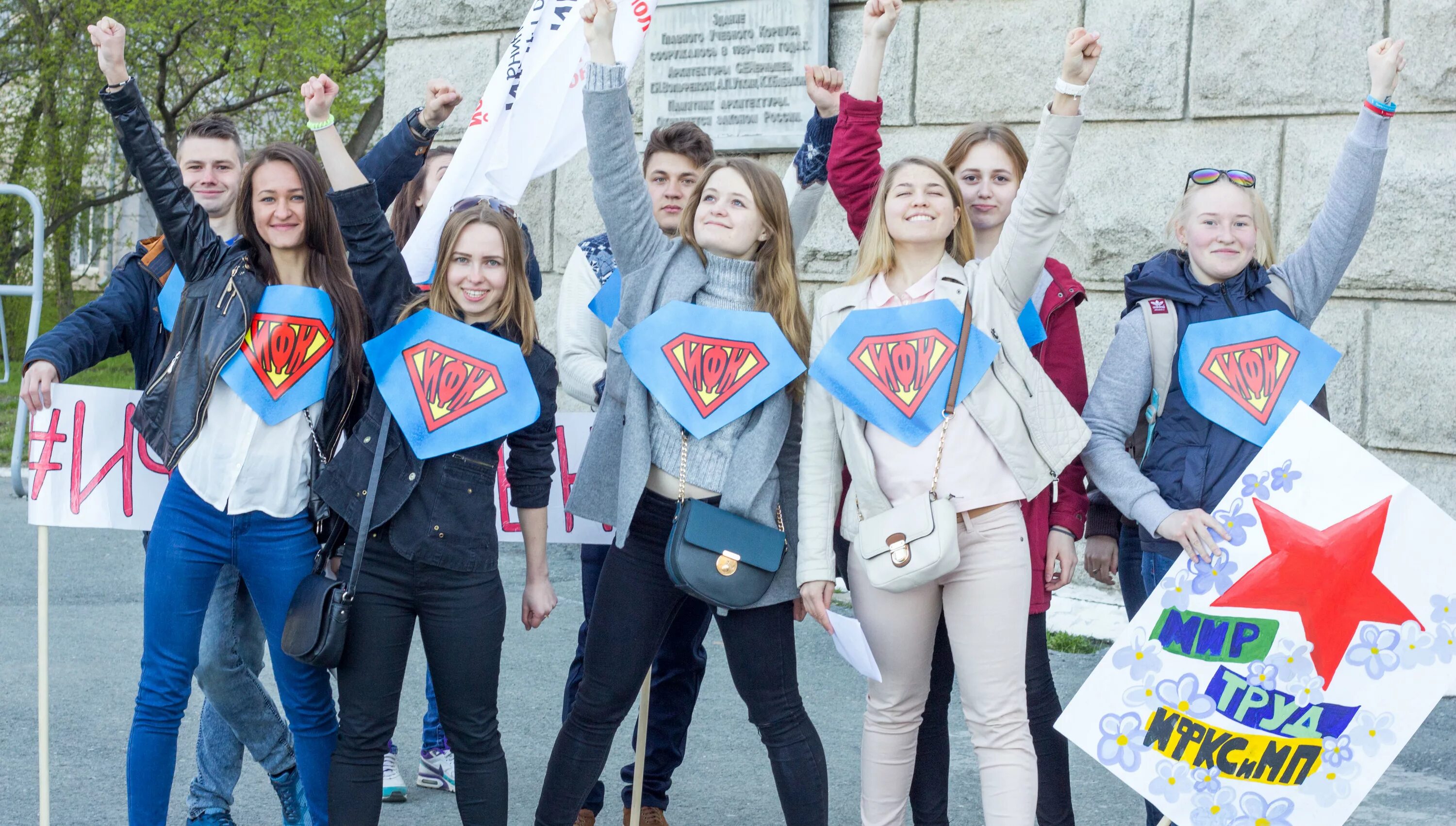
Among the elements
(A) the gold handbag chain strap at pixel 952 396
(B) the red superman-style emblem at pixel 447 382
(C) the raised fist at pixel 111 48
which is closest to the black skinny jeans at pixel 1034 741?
(A) the gold handbag chain strap at pixel 952 396

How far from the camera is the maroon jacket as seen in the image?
3324 mm

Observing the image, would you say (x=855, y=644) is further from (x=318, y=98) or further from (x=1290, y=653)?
(x=318, y=98)

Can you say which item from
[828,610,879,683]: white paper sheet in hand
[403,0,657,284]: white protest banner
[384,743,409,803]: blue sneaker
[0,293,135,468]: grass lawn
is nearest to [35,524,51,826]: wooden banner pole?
[384,743,409,803]: blue sneaker

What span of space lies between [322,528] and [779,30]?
412 centimetres

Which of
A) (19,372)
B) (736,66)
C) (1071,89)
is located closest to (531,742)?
(1071,89)

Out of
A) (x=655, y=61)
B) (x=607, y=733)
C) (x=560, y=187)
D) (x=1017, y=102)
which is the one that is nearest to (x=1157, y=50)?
(x=1017, y=102)

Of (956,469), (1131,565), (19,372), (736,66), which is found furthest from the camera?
(19,372)

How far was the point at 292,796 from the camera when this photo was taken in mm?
3555

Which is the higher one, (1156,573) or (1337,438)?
(1337,438)

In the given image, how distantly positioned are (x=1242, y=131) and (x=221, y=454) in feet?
14.0

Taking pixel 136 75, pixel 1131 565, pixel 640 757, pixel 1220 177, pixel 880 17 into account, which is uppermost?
pixel 136 75

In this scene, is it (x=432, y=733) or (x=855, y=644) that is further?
(x=432, y=733)

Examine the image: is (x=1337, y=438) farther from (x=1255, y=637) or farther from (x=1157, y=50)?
(x=1157, y=50)

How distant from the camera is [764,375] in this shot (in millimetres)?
3148
